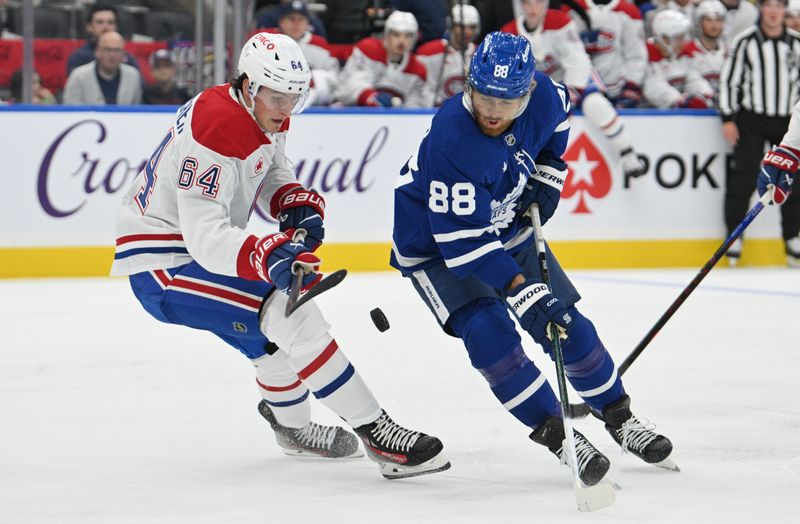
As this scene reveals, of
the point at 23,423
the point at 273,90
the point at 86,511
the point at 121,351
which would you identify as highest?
the point at 273,90

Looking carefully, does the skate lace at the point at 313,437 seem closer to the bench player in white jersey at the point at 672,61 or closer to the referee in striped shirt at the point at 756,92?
the referee in striped shirt at the point at 756,92

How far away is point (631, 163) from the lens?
25.7 feet

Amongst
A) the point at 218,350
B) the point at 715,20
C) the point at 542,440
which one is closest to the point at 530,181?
the point at 542,440

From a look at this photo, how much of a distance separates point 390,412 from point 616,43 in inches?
199

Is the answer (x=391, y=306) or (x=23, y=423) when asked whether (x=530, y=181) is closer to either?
(x=23, y=423)

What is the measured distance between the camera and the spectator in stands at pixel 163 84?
754cm

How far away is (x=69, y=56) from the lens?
7.39 meters

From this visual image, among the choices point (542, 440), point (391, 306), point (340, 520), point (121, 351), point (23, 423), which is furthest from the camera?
point (391, 306)

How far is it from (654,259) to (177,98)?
3.03 metres

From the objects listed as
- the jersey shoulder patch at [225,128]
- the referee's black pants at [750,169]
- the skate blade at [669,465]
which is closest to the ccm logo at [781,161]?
the skate blade at [669,465]

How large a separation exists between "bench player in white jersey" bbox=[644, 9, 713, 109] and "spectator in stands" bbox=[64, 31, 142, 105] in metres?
3.33

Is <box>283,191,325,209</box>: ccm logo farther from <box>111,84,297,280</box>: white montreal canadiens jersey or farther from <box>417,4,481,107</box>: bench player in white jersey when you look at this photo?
<box>417,4,481,107</box>: bench player in white jersey

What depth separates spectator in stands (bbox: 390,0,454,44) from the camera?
8.50m

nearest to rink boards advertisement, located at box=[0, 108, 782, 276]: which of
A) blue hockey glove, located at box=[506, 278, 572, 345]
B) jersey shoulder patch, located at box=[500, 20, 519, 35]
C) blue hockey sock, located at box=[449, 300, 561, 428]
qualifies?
jersey shoulder patch, located at box=[500, 20, 519, 35]
